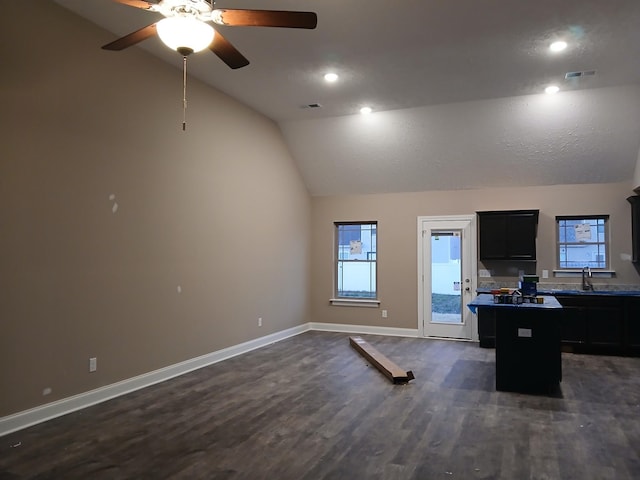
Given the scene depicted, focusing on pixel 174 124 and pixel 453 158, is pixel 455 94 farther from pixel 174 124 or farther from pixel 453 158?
pixel 174 124

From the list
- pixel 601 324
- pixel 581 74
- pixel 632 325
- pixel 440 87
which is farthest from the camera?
pixel 601 324

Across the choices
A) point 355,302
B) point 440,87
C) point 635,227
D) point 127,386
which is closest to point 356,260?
point 355,302

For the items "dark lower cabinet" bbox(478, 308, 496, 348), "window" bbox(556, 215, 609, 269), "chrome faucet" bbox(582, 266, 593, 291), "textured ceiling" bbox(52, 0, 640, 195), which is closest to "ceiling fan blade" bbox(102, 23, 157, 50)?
"textured ceiling" bbox(52, 0, 640, 195)

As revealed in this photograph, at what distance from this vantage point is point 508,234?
24.0 feet

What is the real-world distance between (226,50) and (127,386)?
336 centimetres

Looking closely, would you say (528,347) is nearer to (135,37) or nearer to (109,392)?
(109,392)

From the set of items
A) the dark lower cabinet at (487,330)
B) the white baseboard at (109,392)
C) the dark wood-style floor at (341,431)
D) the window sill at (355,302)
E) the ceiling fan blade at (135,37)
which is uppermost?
the ceiling fan blade at (135,37)

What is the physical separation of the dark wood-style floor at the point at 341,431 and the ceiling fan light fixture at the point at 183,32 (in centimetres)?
253

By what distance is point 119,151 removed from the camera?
4652 millimetres

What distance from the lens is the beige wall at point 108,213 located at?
147 inches

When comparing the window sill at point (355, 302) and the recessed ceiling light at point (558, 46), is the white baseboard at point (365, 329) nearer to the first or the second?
the window sill at point (355, 302)

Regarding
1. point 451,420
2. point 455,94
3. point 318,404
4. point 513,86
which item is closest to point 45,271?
point 318,404

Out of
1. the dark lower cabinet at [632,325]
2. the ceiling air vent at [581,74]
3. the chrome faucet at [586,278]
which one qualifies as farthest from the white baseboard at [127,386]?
the ceiling air vent at [581,74]

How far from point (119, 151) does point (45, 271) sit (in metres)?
1.38
